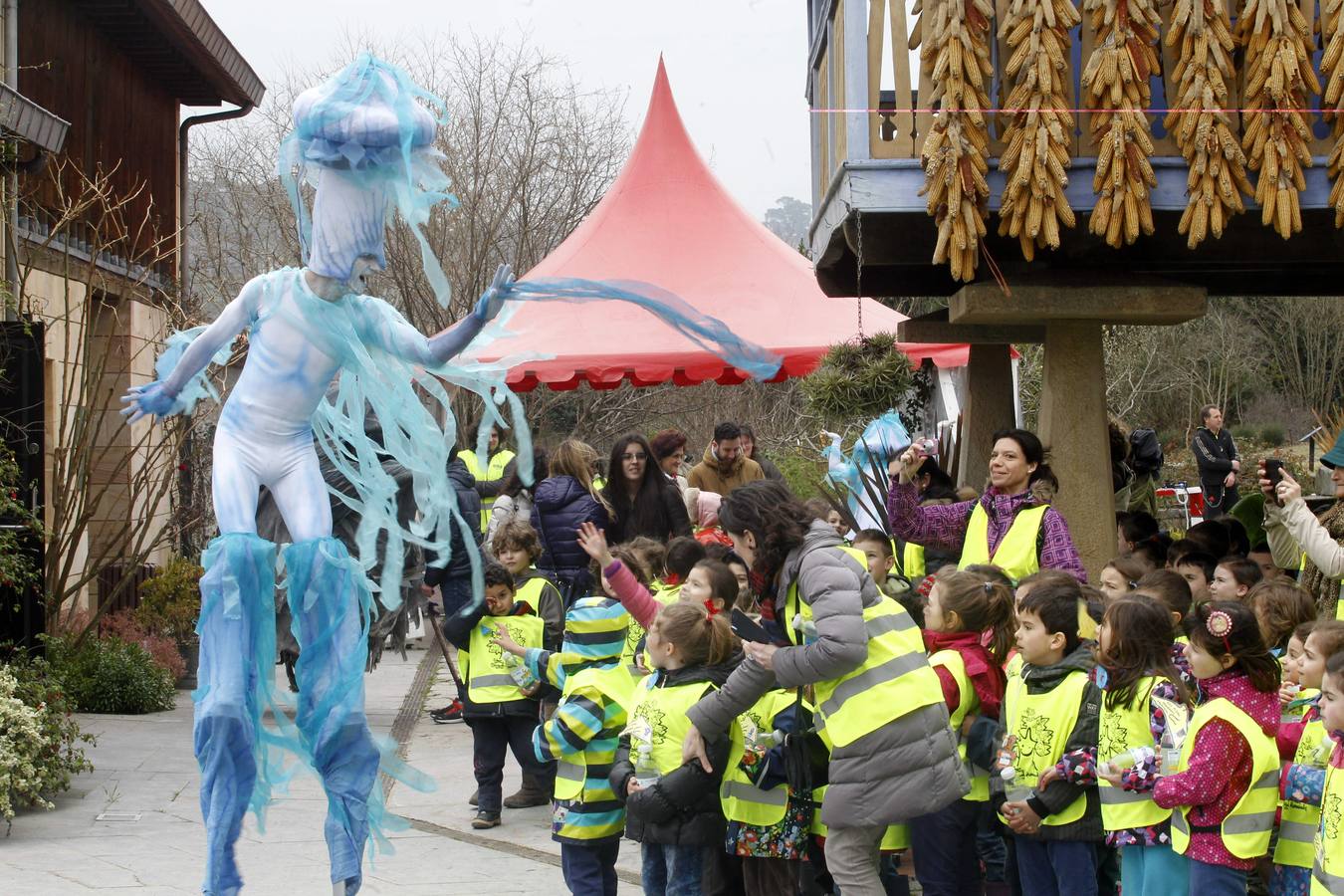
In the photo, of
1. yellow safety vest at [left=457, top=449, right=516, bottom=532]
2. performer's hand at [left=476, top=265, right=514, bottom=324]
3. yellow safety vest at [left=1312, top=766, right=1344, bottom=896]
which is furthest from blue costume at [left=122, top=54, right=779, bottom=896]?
yellow safety vest at [left=457, top=449, right=516, bottom=532]

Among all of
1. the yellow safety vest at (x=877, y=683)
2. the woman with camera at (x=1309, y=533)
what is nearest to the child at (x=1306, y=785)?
the woman with camera at (x=1309, y=533)

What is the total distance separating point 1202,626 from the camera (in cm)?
454

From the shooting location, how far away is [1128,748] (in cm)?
460

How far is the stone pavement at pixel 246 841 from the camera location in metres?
6.10

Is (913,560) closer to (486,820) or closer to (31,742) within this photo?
(486,820)

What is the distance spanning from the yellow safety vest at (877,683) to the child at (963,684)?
51cm

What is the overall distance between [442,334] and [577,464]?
383 centimetres

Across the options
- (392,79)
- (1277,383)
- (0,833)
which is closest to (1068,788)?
(392,79)

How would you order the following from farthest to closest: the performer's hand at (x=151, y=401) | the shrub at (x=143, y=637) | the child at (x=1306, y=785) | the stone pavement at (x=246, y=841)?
the shrub at (x=143, y=637) → the stone pavement at (x=246, y=841) → the performer's hand at (x=151, y=401) → the child at (x=1306, y=785)

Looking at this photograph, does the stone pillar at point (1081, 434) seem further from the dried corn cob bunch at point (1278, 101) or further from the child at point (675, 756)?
the child at point (675, 756)

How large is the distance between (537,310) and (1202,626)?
7.16 meters

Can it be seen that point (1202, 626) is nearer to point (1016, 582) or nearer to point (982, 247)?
point (1016, 582)

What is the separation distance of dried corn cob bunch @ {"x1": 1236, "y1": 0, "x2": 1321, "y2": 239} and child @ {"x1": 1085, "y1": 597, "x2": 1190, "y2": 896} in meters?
1.90

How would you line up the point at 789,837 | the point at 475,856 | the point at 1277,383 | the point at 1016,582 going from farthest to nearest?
the point at 1277,383 → the point at 475,856 → the point at 1016,582 → the point at 789,837
